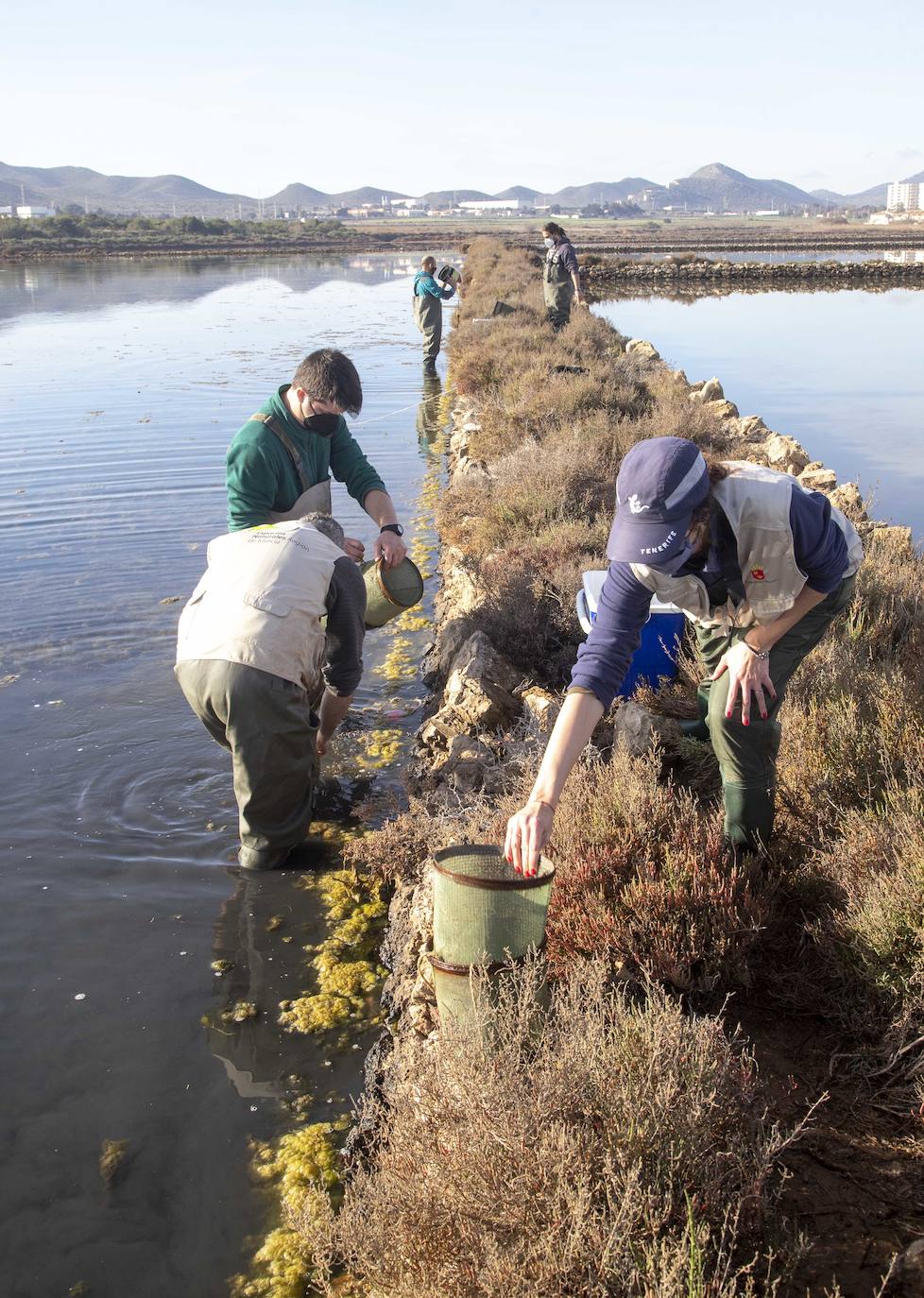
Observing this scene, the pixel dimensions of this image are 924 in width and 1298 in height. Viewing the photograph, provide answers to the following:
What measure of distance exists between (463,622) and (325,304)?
30092 mm

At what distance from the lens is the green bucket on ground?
2.87 metres

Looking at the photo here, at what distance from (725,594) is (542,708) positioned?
196 cm

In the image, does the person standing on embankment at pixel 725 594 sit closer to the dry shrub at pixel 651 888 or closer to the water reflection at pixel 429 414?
the dry shrub at pixel 651 888

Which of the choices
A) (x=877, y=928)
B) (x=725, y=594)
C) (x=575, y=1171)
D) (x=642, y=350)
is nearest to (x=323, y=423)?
(x=725, y=594)

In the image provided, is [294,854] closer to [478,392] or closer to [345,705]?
[345,705]

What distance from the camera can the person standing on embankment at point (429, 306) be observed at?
1892 cm

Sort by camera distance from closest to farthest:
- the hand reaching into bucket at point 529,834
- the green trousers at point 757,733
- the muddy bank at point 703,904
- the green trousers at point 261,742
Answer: the muddy bank at point 703,904 → the hand reaching into bucket at point 529,834 → the green trousers at point 757,733 → the green trousers at point 261,742

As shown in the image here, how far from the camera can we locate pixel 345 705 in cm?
535

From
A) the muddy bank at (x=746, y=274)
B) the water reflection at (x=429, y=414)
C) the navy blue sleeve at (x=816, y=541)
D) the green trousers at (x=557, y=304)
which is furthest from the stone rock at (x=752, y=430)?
the muddy bank at (x=746, y=274)

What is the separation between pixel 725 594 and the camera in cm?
327

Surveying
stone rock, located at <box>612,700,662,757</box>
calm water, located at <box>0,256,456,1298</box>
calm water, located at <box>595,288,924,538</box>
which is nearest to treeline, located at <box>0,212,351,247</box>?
calm water, located at <box>595,288,924,538</box>

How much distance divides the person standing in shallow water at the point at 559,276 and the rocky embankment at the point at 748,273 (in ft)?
86.2

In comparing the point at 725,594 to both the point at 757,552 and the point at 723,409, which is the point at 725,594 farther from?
the point at 723,409

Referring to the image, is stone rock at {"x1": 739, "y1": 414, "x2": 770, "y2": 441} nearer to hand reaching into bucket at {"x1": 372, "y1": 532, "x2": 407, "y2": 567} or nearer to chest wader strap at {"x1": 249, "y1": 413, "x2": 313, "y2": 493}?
hand reaching into bucket at {"x1": 372, "y1": 532, "x2": 407, "y2": 567}
